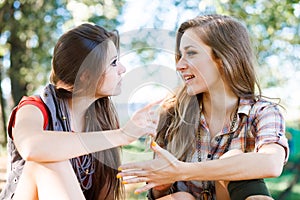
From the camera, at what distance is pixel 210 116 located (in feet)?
5.31

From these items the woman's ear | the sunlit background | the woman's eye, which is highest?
the woman's eye

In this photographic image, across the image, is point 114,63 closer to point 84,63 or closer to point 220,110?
point 84,63

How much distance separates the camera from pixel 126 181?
1379 mm

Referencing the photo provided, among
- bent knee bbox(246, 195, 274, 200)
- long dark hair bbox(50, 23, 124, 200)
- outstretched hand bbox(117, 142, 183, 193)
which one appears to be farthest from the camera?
long dark hair bbox(50, 23, 124, 200)

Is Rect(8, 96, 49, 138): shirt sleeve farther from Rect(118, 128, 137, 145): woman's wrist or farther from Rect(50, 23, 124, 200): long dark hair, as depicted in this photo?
Rect(118, 128, 137, 145): woman's wrist

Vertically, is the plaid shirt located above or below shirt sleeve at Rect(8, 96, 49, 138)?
below

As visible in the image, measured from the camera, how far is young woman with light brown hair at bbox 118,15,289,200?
1.43 meters

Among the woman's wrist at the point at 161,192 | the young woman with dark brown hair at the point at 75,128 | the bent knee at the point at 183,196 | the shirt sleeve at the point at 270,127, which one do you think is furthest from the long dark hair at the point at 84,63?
the shirt sleeve at the point at 270,127

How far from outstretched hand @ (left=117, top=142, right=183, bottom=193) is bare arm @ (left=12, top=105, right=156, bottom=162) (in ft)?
0.29

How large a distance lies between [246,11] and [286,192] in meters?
1.57

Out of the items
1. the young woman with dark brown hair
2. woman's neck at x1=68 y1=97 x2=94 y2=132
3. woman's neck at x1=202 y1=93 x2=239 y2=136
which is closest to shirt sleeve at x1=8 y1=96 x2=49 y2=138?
the young woman with dark brown hair

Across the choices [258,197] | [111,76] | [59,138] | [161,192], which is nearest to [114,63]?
[111,76]

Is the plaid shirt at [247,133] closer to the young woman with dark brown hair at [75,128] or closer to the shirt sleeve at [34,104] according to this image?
the young woman with dark brown hair at [75,128]

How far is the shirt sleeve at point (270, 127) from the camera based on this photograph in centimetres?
143
